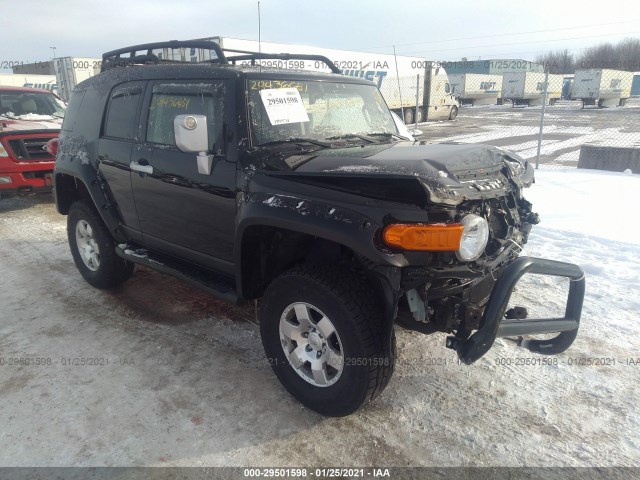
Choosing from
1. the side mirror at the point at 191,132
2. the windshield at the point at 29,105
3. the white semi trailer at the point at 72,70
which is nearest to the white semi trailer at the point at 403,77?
the white semi trailer at the point at 72,70

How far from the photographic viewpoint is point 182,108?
11.4ft

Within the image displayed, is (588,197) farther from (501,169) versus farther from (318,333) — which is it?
(318,333)

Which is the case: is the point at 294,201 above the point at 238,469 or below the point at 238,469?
above

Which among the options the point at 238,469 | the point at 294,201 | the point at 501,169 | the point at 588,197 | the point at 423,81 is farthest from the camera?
the point at 423,81

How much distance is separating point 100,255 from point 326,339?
9.02 ft

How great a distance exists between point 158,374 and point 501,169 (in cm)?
262

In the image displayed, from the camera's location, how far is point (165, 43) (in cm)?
390

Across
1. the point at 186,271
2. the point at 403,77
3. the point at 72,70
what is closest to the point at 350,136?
the point at 186,271

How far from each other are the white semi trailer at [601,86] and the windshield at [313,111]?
41241mm

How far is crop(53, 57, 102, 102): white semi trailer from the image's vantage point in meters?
17.4

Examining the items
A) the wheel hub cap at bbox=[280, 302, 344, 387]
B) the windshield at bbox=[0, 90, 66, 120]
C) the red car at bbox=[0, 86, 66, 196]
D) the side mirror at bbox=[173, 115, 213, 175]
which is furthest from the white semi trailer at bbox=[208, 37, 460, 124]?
the wheel hub cap at bbox=[280, 302, 344, 387]

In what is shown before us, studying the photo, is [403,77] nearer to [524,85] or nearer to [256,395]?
[524,85]

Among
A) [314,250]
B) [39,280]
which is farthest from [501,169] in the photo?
[39,280]

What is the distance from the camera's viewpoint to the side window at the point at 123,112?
12.7 feet
